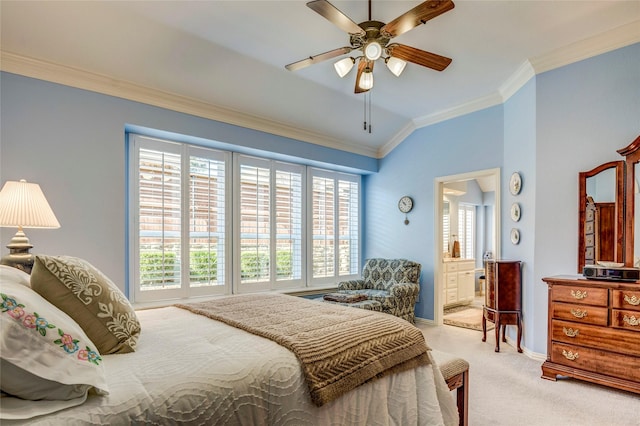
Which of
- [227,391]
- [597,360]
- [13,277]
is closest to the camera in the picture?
[227,391]

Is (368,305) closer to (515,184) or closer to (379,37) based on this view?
(515,184)

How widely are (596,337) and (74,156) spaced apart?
15.2ft

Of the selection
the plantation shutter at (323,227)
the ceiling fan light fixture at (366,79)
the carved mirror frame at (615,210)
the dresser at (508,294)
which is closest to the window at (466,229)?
the plantation shutter at (323,227)

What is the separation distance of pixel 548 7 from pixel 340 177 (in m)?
3.44

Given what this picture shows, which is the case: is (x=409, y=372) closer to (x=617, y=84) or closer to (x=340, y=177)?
(x=617, y=84)

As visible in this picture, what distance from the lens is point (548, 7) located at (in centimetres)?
279

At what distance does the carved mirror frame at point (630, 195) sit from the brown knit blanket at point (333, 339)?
2405 mm

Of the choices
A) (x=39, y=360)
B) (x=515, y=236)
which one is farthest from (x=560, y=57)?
(x=39, y=360)

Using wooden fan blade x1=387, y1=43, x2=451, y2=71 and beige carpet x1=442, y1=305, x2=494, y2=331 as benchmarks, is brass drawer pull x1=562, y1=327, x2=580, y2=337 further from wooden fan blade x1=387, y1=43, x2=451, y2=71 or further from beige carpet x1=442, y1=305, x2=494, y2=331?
wooden fan blade x1=387, y1=43, x2=451, y2=71

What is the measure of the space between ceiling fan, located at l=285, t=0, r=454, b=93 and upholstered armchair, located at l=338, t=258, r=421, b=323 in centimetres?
271

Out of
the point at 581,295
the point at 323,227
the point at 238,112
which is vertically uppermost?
the point at 238,112

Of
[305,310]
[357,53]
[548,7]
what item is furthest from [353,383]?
[548,7]

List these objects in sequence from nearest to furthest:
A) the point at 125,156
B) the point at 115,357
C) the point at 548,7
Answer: the point at 115,357 → the point at 548,7 → the point at 125,156

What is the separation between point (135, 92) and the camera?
3.42 meters
